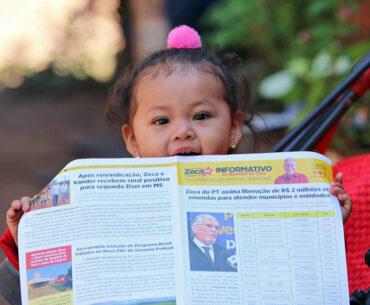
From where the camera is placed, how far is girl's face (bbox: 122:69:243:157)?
1.39 m

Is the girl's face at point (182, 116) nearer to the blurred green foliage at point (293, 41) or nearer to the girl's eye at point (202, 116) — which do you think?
the girl's eye at point (202, 116)

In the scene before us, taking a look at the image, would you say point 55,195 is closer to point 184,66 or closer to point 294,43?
point 184,66

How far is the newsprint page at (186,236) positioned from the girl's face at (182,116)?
262 millimetres

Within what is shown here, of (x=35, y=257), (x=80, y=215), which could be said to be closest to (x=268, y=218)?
(x=80, y=215)

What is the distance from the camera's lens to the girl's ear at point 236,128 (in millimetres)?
1616

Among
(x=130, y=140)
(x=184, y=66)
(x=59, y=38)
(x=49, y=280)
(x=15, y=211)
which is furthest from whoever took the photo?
(x=59, y=38)

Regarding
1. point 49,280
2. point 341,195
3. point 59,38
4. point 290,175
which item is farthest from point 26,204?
point 59,38

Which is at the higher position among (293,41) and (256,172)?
(293,41)

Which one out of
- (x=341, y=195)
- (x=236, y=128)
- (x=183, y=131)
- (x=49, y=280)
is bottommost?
(x=49, y=280)

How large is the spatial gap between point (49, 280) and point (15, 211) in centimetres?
23

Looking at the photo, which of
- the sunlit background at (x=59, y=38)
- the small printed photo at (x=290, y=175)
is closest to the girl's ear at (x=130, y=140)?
the small printed photo at (x=290, y=175)

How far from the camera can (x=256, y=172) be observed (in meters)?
1.13

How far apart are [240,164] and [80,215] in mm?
392

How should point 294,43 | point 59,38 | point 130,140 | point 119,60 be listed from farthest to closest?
point 59,38, point 119,60, point 294,43, point 130,140
